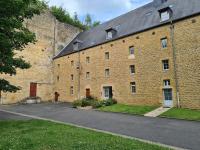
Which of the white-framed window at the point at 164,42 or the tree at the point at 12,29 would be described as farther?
the white-framed window at the point at 164,42

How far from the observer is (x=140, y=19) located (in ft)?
84.5

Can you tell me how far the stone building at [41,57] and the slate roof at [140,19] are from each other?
2333 millimetres

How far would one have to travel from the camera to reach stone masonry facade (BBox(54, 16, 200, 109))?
19.0m

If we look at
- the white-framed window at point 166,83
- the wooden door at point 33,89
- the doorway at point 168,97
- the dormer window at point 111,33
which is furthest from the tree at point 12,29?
the wooden door at point 33,89

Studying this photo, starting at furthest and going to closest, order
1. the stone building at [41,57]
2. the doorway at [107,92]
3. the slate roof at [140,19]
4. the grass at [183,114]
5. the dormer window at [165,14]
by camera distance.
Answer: the stone building at [41,57] → the doorway at [107,92] → the dormer window at [165,14] → the slate roof at [140,19] → the grass at [183,114]

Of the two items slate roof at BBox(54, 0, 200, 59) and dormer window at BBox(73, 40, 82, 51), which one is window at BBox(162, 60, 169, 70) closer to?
slate roof at BBox(54, 0, 200, 59)

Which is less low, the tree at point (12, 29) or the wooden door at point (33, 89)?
the tree at point (12, 29)

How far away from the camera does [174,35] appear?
20453mm

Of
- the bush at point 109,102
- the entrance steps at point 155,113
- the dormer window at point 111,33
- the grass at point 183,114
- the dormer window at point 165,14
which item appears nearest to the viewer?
the grass at point 183,114

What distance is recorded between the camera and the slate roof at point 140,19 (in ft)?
68.4

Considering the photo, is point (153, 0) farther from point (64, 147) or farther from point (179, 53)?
point (64, 147)

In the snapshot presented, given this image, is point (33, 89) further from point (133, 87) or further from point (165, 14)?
point (165, 14)

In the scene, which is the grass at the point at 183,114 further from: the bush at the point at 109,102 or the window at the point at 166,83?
the bush at the point at 109,102

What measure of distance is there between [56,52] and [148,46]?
18.5 meters
